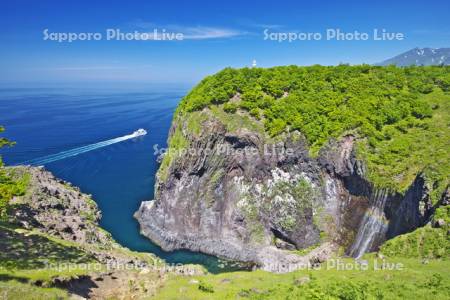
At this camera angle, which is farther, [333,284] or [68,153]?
[68,153]

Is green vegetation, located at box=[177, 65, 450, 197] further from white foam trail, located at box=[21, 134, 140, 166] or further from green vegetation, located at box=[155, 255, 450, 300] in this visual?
white foam trail, located at box=[21, 134, 140, 166]

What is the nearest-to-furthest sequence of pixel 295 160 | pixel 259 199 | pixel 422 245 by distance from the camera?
pixel 422 245 → pixel 295 160 → pixel 259 199

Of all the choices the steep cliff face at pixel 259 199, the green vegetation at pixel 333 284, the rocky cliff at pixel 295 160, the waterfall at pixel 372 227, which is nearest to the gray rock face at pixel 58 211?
the rocky cliff at pixel 295 160

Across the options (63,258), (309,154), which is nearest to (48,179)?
(63,258)

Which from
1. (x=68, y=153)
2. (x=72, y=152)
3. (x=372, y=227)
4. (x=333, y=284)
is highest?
(x=72, y=152)

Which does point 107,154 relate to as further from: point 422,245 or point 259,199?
point 422,245

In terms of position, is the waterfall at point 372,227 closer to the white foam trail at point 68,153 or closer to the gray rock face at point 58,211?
the gray rock face at point 58,211

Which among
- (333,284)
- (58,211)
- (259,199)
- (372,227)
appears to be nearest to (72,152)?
(58,211)
